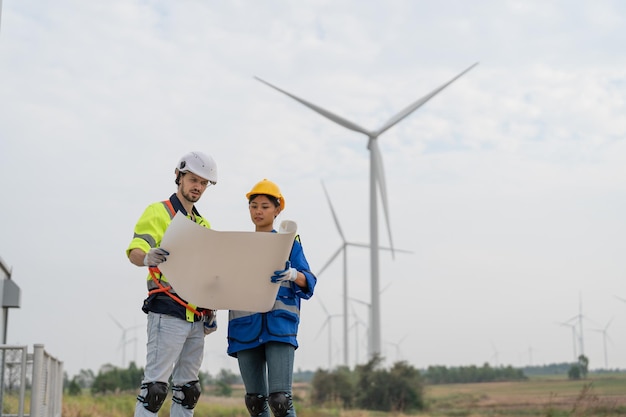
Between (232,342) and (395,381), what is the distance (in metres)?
27.8

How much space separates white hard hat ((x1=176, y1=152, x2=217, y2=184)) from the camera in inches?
210

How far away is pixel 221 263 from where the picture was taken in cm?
496

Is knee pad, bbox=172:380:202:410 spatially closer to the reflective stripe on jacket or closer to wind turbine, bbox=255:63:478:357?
the reflective stripe on jacket

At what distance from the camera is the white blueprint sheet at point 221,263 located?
4910 millimetres

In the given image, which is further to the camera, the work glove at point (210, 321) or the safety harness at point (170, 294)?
the work glove at point (210, 321)

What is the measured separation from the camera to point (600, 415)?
76.3 feet

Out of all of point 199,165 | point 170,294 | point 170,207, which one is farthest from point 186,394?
point 199,165

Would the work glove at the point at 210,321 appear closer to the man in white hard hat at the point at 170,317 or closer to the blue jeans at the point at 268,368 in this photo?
the man in white hard hat at the point at 170,317

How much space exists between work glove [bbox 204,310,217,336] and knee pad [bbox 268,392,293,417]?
0.54m

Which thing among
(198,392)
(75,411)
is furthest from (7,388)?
(75,411)

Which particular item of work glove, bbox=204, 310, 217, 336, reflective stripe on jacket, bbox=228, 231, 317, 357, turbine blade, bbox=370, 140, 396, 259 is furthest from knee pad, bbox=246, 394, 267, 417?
turbine blade, bbox=370, 140, 396, 259

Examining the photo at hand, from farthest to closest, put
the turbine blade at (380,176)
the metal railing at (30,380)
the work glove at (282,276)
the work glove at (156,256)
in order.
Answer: the turbine blade at (380,176)
the metal railing at (30,380)
the work glove at (282,276)
the work glove at (156,256)

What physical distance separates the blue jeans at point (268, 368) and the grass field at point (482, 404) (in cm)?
1409

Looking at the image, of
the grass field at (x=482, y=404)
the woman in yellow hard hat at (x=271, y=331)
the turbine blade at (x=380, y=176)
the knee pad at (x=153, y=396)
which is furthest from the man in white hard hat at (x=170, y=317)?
the turbine blade at (x=380, y=176)
